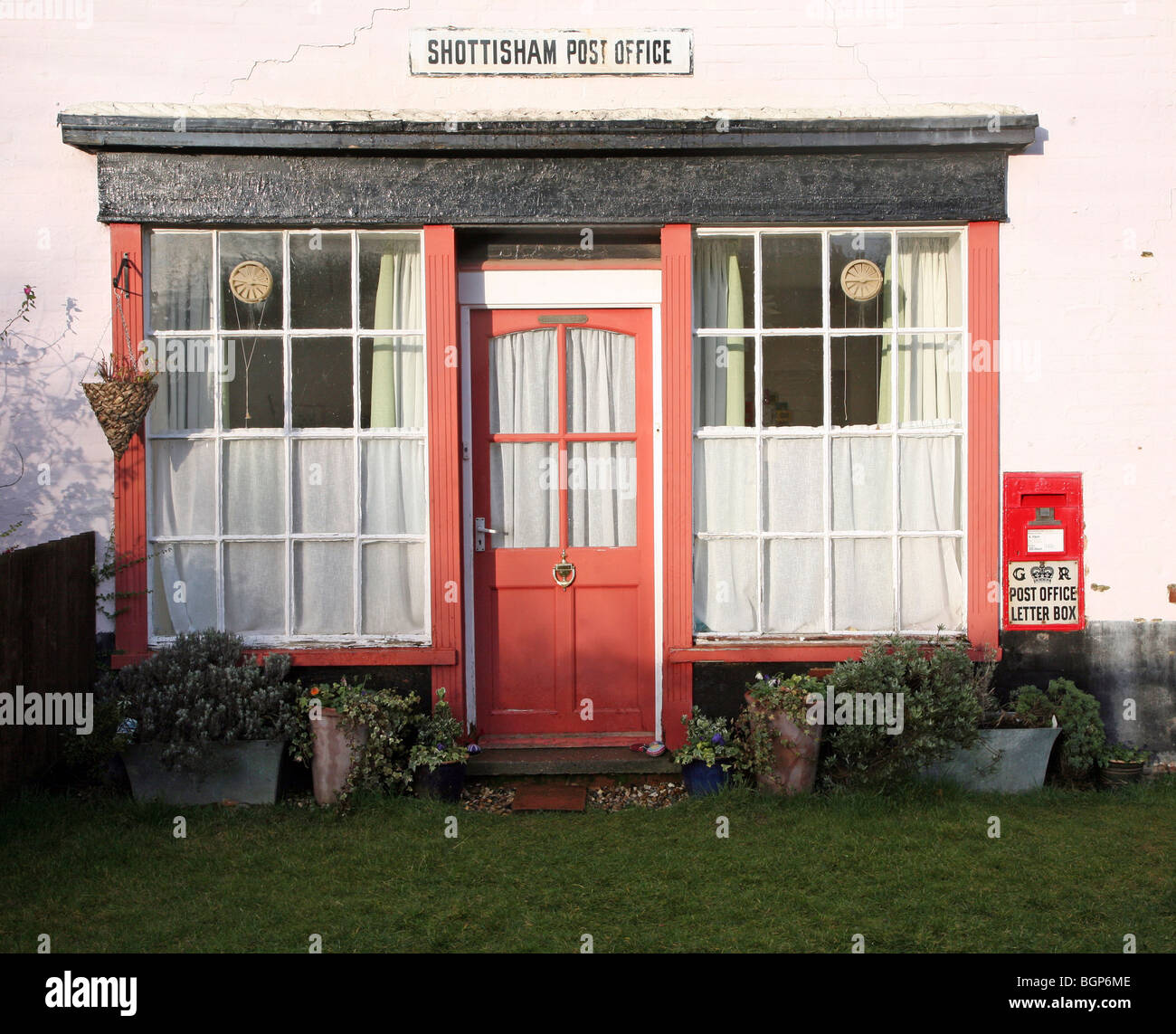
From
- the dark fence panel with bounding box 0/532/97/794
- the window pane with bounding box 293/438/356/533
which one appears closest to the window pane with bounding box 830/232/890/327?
the window pane with bounding box 293/438/356/533

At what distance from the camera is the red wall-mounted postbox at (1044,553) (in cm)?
570

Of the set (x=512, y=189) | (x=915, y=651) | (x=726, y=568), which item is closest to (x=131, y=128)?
(x=512, y=189)

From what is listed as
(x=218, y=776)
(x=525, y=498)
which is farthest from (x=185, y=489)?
(x=525, y=498)

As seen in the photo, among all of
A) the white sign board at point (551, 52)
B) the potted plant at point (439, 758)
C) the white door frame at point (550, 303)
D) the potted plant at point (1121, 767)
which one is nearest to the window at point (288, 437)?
the white door frame at point (550, 303)

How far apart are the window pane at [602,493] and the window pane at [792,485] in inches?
29.3

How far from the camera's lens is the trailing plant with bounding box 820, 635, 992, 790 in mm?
5121

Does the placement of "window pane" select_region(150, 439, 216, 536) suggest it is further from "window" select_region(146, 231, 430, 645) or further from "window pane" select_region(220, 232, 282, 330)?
"window pane" select_region(220, 232, 282, 330)

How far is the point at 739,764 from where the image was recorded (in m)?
5.34

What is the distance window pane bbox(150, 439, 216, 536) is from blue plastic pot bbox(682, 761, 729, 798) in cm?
283

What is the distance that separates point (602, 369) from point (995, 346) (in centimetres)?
212

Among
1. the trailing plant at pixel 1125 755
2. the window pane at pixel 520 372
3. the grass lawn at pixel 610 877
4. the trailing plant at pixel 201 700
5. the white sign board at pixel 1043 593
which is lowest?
the grass lawn at pixel 610 877

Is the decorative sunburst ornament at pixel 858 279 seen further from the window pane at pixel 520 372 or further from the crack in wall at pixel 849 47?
the window pane at pixel 520 372

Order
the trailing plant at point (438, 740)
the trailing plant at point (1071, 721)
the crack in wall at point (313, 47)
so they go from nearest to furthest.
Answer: the trailing plant at point (438, 740) < the trailing plant at point (1071, 721) < the crack in wall at point (313, 47)

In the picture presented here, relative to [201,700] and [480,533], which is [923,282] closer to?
[480,533]
